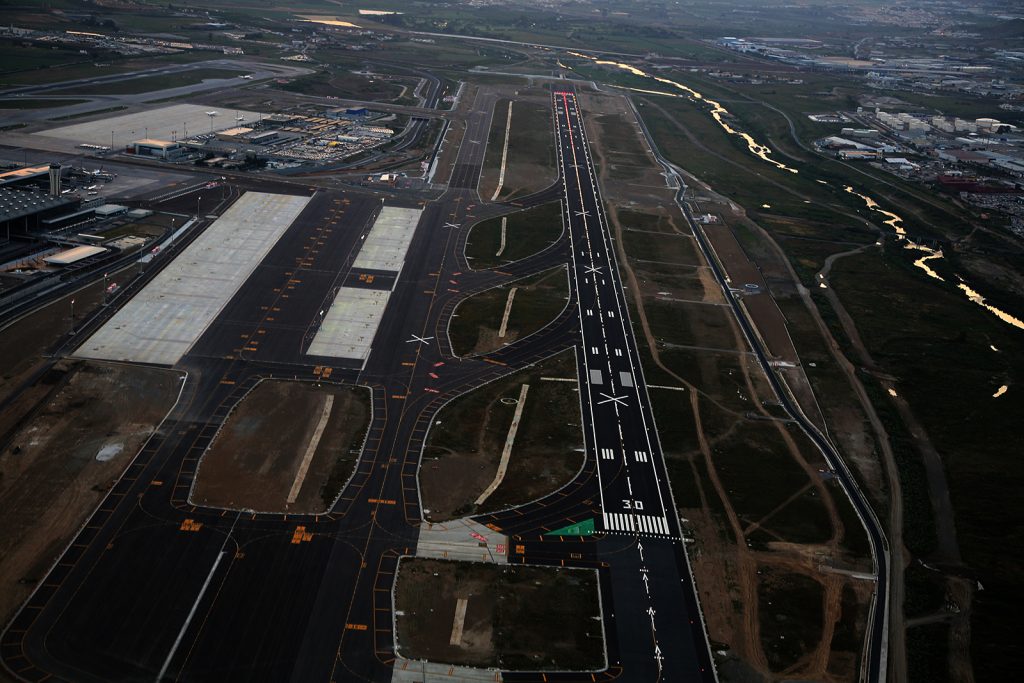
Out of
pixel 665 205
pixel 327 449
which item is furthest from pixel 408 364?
pixel 665 205

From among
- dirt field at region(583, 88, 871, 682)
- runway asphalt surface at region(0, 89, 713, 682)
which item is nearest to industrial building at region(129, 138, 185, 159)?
runway asphalt surface at region(0, 89, 713, 682)

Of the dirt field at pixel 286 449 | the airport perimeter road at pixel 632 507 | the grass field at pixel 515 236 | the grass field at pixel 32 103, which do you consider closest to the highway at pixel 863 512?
the airport perimeter road at pixel 632 507

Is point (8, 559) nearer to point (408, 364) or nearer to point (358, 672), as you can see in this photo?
point (358, 672)

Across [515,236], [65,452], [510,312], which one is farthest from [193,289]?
[515,236]

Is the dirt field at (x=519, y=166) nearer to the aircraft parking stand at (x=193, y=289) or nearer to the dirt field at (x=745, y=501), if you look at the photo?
the aircraft parking stand at (x=193, y=289)

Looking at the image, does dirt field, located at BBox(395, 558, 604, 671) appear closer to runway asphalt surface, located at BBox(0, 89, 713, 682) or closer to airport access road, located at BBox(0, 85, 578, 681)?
runway asphalt surface, located at BBox(0, 89, 713, 682)

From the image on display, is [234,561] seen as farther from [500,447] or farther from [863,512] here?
[863,512]
